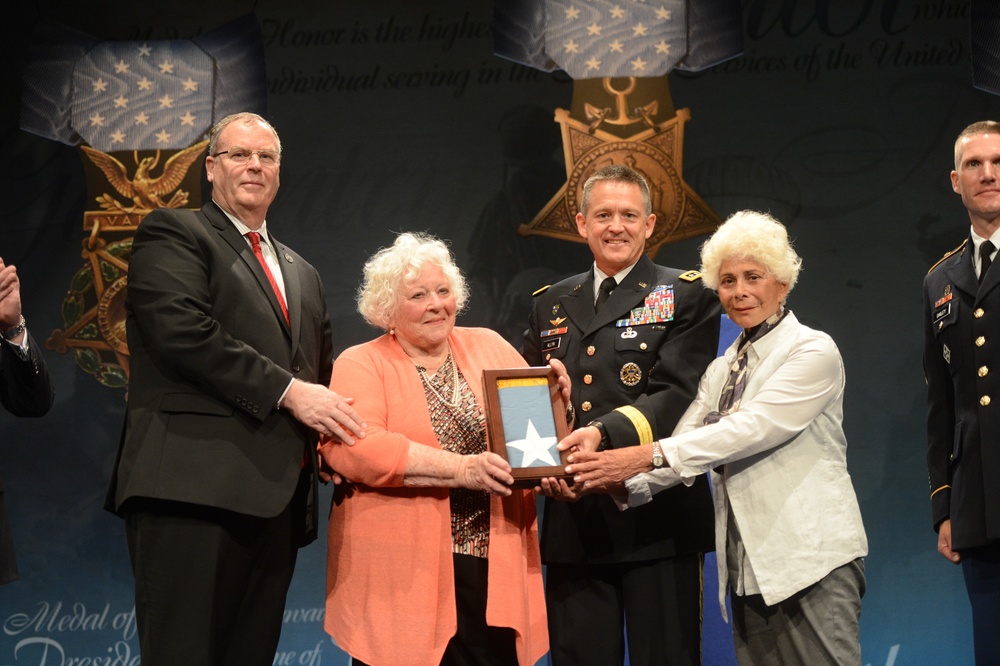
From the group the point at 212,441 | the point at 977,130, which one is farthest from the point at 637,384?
the point at 977,130

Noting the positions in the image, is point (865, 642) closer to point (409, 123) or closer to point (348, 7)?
point (409, 123)

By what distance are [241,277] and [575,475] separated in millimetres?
1003

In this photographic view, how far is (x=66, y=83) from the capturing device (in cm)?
432

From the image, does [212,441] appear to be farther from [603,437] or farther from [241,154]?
[603,437]

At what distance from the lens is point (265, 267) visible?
8.21ft

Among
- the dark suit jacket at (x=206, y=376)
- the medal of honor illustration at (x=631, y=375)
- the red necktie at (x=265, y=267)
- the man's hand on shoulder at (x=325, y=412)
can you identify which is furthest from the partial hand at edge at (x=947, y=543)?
the red necktie at (x=265, y=267)

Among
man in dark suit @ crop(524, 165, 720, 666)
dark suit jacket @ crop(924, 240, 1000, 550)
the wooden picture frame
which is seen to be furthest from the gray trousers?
the wooden picture frame

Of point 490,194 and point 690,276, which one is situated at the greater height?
point 490,194

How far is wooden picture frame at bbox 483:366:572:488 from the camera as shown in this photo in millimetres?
2232

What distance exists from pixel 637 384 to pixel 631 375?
0.10 feet

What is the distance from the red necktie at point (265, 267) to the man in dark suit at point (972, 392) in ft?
6.22

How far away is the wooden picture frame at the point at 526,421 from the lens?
2232 mm

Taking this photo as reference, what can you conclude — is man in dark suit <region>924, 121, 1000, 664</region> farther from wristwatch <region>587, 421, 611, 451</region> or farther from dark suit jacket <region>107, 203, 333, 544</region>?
dark suit jacket <region>107, 203, 333, 544</region>

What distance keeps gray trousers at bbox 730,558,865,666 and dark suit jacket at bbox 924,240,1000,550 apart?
19.9 inches
